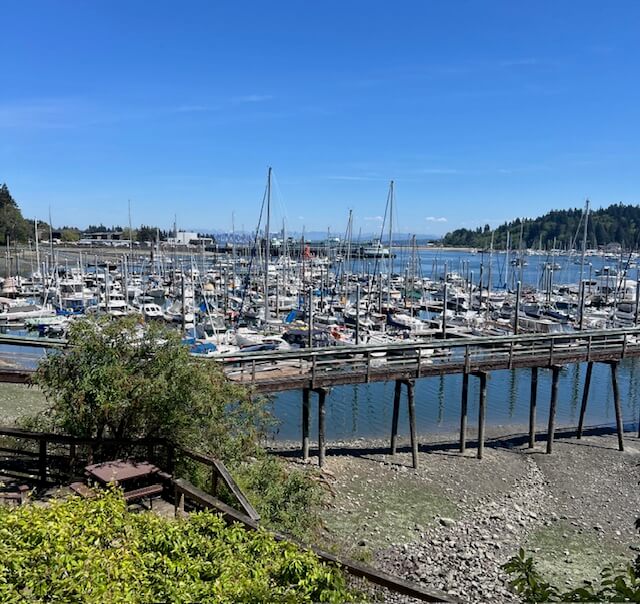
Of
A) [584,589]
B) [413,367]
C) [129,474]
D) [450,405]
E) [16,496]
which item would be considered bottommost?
[450,405]

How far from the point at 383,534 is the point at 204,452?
7487mm

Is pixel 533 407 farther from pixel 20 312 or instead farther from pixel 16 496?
pixel 20 312

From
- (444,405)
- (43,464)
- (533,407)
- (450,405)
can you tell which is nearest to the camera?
(43,464)

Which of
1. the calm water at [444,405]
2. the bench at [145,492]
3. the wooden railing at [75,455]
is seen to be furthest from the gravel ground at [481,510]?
the bench at [145,492]

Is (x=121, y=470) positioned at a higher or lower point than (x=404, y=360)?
higher

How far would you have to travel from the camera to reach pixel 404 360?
22984 millimetres

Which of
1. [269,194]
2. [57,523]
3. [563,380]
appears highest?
[269,194]

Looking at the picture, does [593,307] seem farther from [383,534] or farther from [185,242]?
[185,242]

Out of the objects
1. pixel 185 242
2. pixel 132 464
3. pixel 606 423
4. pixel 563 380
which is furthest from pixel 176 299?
pixel 185 242

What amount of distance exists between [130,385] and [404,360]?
46.6ft

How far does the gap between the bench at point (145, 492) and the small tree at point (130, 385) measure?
1309 millimetres

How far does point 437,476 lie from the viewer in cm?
2123

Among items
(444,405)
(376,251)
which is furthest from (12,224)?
(444,405)

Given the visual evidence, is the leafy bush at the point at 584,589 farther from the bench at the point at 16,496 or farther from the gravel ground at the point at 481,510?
the gravel ground at the point at 481,510
